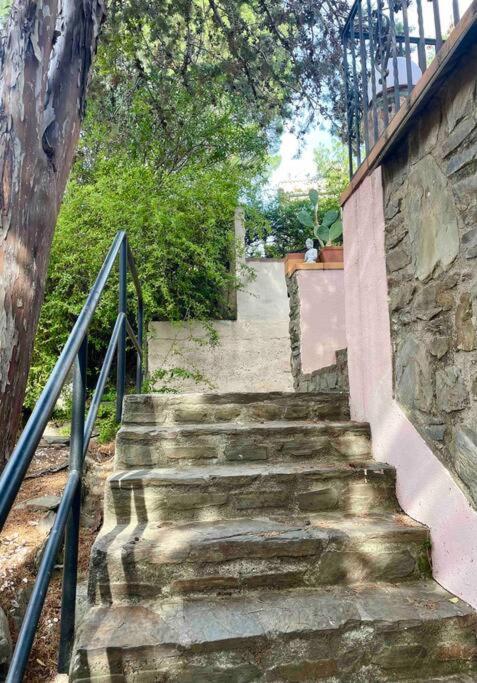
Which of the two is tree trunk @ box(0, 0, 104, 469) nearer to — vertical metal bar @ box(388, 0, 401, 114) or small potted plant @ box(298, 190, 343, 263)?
vertical metal bar @ box(388, 0, 401, 114)

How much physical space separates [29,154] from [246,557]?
155 cm

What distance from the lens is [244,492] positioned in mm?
1615

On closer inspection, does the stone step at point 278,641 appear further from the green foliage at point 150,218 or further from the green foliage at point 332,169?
the green foliage at point 332,169

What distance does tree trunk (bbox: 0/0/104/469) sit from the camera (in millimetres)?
1474

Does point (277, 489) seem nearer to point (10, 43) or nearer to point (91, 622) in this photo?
point (91, 622)

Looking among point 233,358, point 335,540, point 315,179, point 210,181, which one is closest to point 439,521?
point 335,540

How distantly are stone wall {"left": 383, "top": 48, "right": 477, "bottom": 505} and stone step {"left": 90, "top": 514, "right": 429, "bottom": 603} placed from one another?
0.33 m

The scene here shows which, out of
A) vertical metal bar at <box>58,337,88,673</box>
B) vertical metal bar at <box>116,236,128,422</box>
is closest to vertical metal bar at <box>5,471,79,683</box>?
vertical metal bar at <box>58,337,88,673</box>

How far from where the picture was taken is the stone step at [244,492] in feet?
5.10

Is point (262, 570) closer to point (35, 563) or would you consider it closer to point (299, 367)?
point (35, 563)

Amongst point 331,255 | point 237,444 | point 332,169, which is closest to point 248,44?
point 331,255

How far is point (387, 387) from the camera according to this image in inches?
70.9

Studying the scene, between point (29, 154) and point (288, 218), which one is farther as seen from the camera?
point (288, 218)

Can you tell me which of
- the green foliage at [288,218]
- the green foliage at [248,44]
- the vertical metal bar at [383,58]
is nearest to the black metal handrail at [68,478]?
the vertical metal bar at [383,58]
